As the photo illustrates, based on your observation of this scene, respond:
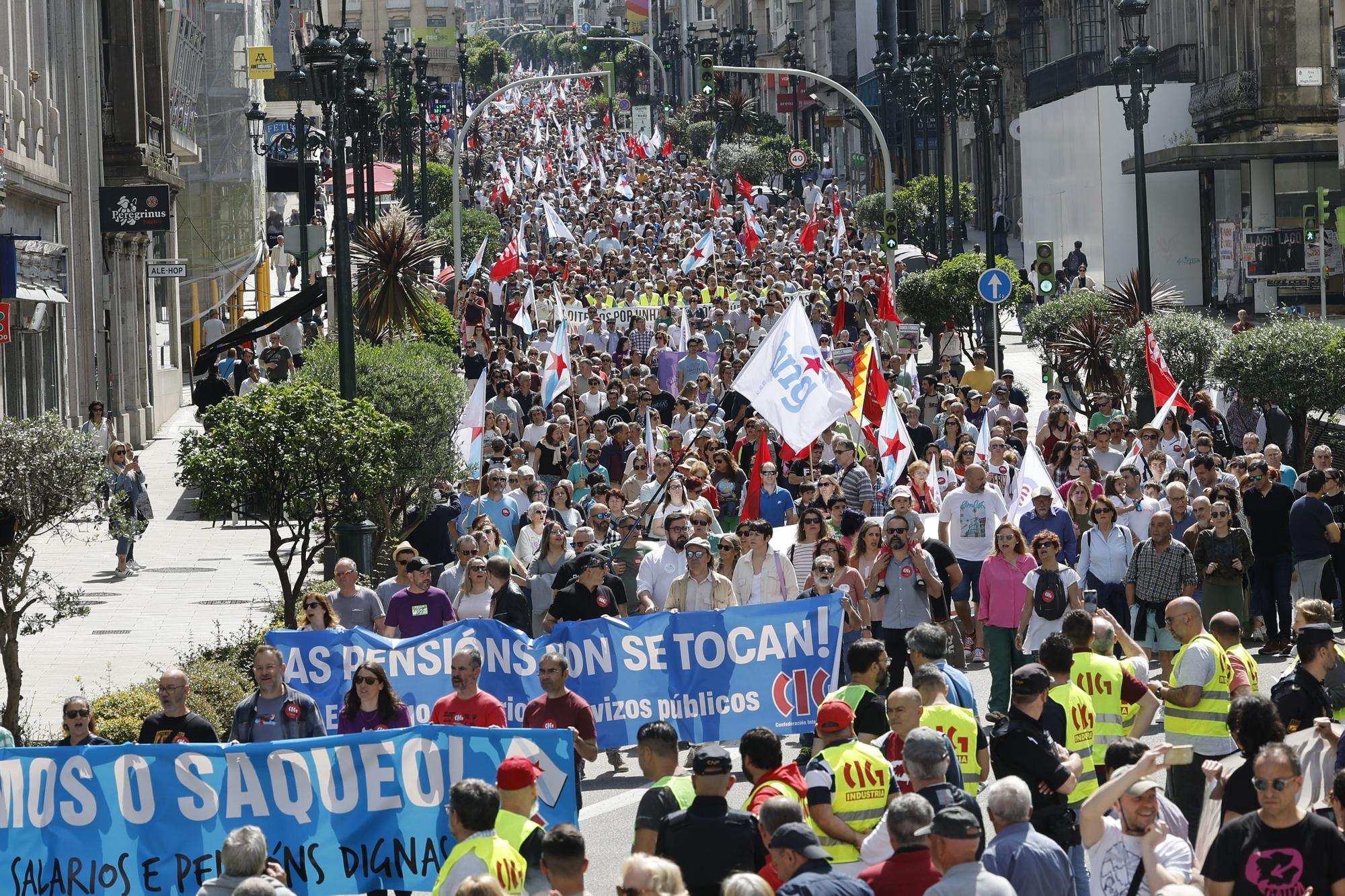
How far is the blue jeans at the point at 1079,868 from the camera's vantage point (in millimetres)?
8430

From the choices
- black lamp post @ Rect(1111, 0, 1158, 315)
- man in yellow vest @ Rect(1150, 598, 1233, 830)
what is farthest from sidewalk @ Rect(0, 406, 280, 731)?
black lamp post @ Rect(1111, 0, 1158, 315)

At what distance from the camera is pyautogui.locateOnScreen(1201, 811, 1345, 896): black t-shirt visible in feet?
22.6

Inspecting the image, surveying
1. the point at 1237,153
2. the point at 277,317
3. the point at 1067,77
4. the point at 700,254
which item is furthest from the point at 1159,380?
the point at 1067,77

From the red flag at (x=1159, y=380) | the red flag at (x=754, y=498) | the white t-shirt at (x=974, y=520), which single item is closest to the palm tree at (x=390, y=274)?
the red flag at (x=1159, y=380)

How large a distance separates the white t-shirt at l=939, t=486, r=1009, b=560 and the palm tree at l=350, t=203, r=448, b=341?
43.5 ft

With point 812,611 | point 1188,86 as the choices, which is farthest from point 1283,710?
point 1188,86

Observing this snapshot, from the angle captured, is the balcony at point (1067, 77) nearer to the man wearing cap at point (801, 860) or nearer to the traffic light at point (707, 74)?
the traffic light at point (707, 74)

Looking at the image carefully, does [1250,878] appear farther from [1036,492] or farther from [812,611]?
[1036,492]

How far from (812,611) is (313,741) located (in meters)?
3.84

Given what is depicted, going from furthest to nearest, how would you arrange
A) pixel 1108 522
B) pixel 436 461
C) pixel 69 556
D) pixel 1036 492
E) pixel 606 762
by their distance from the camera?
pixel 69 556
pixel 436 461
pixel 1036 492
pixel 1108 522
pixel 606 762

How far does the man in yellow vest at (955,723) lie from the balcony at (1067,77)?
1571 inches

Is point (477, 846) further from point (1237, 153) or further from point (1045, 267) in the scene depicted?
point (1237, 153)

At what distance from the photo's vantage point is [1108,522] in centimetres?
1461

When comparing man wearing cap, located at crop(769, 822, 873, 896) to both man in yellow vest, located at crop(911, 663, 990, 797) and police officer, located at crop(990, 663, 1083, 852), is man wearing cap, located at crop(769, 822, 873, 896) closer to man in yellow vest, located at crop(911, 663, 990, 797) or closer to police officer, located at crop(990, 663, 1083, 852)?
police officer, located at crop(990, 663, 1083, 852)
